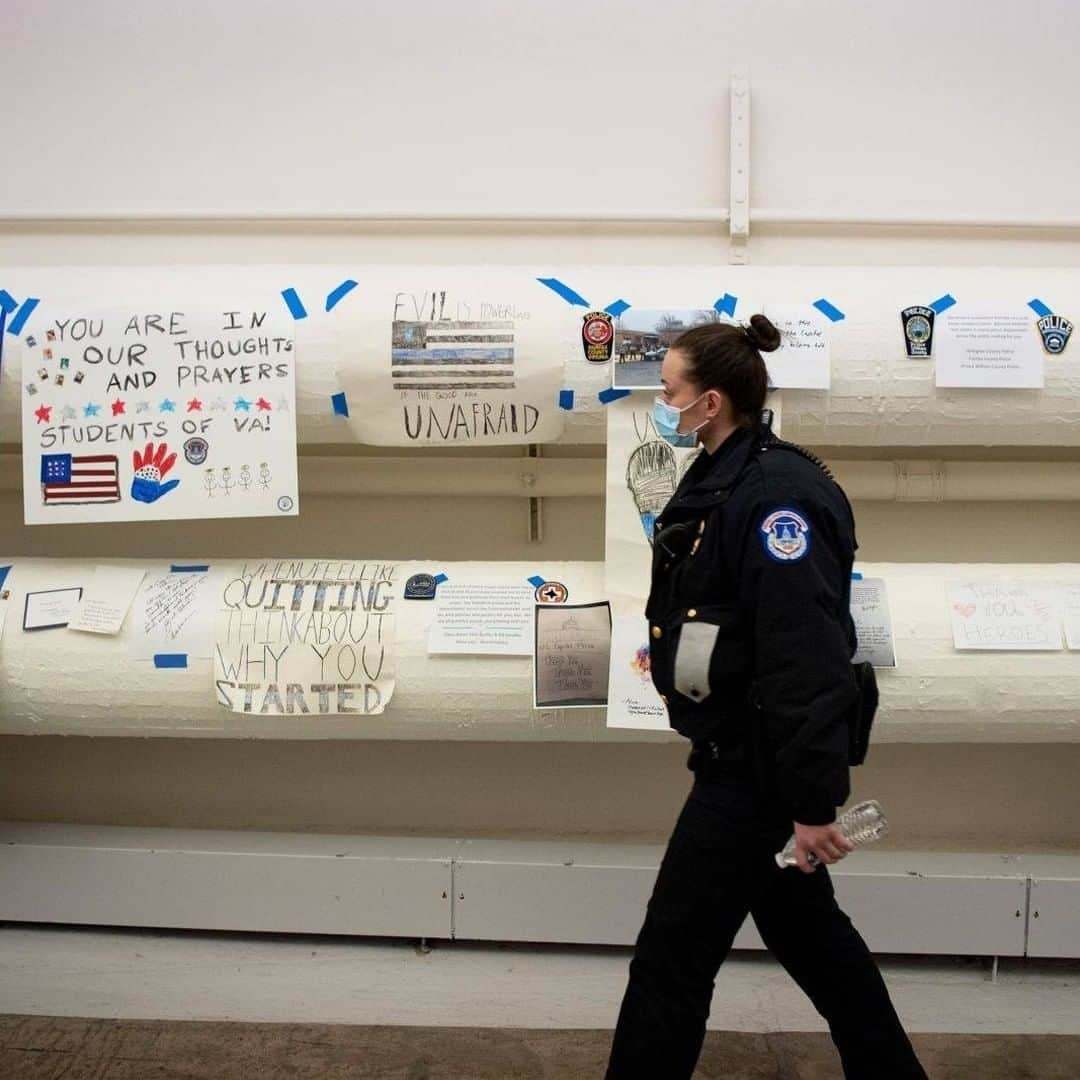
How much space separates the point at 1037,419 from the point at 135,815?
7.14 feet

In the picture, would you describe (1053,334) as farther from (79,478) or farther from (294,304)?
(79,478)

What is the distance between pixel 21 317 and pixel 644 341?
1181mm

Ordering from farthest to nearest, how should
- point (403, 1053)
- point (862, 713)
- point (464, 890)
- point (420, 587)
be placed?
point (464, 890)
point (420, 587)
point (403, 1053)
point (862, 713)

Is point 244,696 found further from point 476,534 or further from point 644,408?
point 644,408

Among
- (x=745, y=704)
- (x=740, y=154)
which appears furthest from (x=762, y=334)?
(x=740, y=154)

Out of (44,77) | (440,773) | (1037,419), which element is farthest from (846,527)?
(44,77)

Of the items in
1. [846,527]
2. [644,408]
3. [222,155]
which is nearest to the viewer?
[846,527]

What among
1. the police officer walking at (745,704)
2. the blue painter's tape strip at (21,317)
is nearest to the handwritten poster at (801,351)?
the police officer walking at (745,704)

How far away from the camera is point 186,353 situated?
206cm

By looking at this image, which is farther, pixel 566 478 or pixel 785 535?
pixel 566 478

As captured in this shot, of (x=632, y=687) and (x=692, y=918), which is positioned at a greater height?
(x=632, y=687)

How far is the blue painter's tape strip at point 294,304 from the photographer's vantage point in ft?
6.75

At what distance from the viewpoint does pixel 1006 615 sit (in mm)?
2041

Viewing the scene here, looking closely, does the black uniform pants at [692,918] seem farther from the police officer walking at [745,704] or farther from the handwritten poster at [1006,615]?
the handwritten poster at [1006,615]
